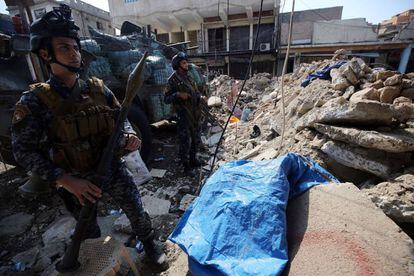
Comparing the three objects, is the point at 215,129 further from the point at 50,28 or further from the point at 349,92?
the point at 50,28

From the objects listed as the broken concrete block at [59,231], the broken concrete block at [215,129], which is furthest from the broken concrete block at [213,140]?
the broken concrete block at [59,231]

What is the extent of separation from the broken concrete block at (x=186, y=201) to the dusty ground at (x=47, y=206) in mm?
69

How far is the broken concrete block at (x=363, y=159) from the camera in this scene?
208 cm

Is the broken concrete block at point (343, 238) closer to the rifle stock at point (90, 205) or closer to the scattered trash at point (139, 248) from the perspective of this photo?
the rifle stock at point (90, 205)

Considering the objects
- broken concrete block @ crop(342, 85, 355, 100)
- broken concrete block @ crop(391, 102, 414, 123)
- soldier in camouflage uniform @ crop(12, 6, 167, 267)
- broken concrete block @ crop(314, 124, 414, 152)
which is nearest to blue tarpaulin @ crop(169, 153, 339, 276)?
broken concrete block @ crop(314, 124, 414, 152)

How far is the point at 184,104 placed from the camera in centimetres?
378

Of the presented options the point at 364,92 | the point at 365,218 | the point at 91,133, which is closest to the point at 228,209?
the point at 365,218

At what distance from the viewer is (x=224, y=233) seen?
141cm

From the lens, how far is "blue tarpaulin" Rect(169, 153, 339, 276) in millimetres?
1281

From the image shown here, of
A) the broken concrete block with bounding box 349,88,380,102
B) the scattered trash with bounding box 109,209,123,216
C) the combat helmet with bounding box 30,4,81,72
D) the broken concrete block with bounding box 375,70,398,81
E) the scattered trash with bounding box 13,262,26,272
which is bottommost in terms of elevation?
the scattered trash with bounding box 13,262,26,272

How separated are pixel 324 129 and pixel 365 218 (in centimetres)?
137

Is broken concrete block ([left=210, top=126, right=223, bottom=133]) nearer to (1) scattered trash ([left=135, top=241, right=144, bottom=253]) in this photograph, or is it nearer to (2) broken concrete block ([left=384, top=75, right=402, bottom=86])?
(2) broken concrete block ([left=384, top=75, right=402, bottom=86])

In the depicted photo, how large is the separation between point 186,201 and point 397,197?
7.07ft

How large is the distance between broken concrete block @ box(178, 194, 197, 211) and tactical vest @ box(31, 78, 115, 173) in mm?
1386
